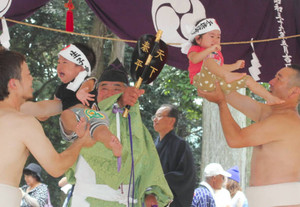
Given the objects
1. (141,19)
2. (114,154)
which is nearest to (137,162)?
(114,154)

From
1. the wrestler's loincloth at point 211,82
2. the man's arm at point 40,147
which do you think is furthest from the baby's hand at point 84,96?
the wrestler's loincloth at point 211,82

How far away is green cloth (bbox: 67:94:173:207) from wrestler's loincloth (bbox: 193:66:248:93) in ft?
2.03

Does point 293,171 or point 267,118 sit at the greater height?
point 267,118

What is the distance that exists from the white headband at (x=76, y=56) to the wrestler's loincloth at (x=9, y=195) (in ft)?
3.72

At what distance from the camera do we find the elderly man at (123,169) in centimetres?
363

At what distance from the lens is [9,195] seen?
9.52ft

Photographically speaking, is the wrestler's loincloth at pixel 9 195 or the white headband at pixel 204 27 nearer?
the wrestler's loincloth at pixel 9 195

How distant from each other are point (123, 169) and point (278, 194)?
1034 millimetres

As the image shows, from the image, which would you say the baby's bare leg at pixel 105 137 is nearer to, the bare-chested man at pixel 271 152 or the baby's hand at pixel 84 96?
the baby's hand at pixel 84 96

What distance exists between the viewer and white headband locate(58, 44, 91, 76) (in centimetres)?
376

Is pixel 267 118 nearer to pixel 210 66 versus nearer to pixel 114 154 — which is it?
pixel 210 66

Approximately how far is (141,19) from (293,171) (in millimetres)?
1986

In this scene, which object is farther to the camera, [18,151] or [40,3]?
[40,3]

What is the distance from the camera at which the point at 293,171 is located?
3.35 metres
